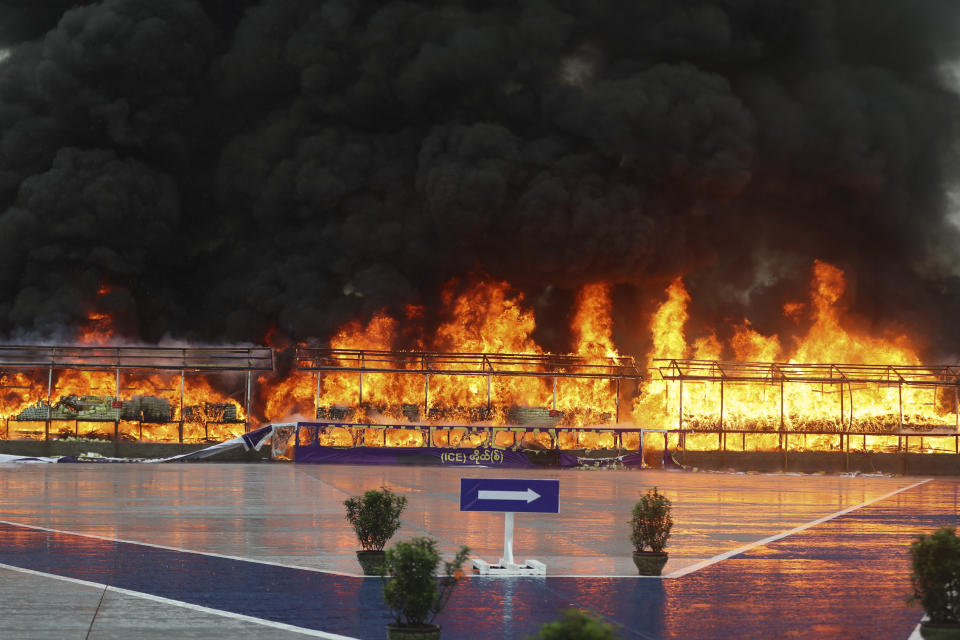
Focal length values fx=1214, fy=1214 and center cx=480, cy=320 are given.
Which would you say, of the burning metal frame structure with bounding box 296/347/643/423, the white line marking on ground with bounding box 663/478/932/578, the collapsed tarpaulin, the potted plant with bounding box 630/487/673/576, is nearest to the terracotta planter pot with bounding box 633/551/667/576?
the potted plant with bounding box 630/487/673/576

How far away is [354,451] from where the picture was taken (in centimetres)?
4394

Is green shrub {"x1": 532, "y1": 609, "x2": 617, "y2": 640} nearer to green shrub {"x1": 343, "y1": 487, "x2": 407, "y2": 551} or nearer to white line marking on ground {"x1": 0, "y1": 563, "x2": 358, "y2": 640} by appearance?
white line marking on ground {"x1": 0, "y1": 563, "x2": 358, "y2": 640}

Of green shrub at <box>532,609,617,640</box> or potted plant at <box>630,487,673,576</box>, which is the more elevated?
potted plant at <box>630,487,673,576</box>

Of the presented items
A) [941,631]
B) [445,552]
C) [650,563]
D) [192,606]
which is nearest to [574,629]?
[941,631]

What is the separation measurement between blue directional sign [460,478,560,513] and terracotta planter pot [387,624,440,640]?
4.21 meters

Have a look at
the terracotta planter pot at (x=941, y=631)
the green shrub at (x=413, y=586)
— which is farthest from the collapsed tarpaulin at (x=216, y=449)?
the terracotta planter pot at (x=941, y=631)

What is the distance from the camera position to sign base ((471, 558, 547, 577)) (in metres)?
14.4

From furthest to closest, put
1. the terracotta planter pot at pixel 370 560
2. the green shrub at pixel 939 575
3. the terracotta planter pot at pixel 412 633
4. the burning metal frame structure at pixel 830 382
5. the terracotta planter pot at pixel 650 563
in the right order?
the burning metal frame structure at pixel 830 382 → the terracotta planter pot at pixel 650 563 → the terracotta planter pot at pixel 370 560 → the green shrub at pixel 939 575 → the terracotta planter pot at pixel 412 633

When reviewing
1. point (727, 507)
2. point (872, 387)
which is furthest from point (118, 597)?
point (872, 387)

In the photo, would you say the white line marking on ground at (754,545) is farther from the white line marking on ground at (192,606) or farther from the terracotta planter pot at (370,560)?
the white line marking on ground at (192,606)

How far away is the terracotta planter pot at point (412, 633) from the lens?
31.9 ft

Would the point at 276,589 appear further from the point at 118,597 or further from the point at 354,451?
the point at 354,451

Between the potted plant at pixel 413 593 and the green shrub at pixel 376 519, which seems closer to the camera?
the potted plant at pixel 413 593

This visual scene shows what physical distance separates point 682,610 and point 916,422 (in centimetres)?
4092
